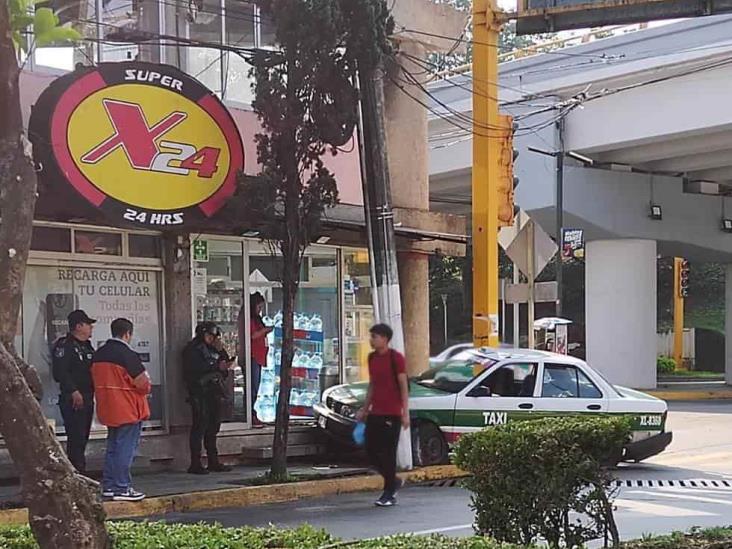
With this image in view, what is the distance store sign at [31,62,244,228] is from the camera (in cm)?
1138

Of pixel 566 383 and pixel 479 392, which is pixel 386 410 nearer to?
pixel 479 392

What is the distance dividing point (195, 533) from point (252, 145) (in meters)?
8.95

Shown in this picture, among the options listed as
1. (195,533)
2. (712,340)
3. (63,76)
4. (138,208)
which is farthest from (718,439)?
(712,340)

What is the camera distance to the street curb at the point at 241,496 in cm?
1029

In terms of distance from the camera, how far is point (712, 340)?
46312 mm

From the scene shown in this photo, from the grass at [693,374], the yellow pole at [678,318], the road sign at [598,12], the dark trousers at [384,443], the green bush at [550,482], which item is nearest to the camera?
the green bush at [550,482]

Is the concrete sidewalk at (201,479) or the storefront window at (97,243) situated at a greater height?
the storefront window at (97,243)

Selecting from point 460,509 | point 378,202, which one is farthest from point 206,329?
point 460,509

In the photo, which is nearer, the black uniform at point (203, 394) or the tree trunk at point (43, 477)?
the tree trunk at point (43, 477)

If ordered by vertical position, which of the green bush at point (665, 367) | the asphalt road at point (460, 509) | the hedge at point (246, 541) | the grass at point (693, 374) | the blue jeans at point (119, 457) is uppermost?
the hedge at point (246, 541)

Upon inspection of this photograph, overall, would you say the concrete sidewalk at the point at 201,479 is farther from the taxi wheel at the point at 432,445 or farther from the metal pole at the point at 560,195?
the metal pole at the point at 560,195

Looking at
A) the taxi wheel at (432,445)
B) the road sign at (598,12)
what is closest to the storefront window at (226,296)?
the taxi wheel at (432,445)

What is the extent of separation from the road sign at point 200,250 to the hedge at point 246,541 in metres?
8.18

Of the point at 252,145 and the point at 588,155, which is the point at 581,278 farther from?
the point at 252,145
